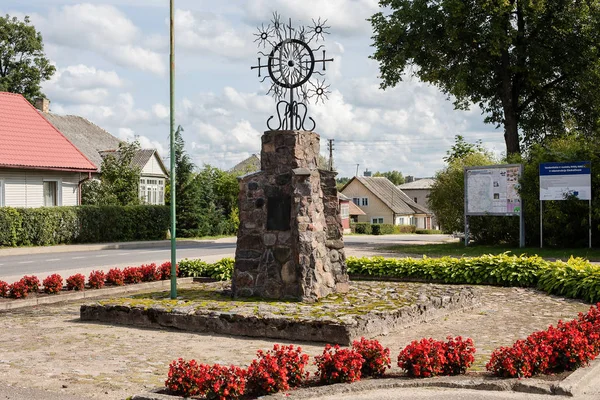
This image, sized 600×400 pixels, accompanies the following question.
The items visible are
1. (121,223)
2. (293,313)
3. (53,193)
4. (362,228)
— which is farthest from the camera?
(362,228)

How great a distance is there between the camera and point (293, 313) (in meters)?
10.4

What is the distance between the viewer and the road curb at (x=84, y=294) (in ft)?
43.4

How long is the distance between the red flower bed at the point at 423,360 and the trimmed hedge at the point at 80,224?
25.4 meters

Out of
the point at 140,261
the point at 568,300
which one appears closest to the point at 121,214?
the point at 140,261

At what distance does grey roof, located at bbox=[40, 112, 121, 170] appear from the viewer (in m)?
47.7

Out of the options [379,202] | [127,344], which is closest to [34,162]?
[127,344]

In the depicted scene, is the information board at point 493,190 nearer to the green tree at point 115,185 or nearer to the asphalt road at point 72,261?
the asphalt road at point 72,261

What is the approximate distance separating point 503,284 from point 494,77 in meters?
20.8

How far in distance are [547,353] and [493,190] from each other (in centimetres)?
2058

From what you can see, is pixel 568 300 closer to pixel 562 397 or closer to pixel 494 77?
pixel 562 397

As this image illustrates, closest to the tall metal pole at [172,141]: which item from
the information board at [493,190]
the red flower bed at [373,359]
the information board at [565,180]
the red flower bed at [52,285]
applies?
the red flower bed at [52,285]

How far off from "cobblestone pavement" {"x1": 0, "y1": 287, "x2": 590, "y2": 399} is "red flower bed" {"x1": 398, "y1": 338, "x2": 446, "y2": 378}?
52 cm

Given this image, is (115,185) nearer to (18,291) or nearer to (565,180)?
(565,180)

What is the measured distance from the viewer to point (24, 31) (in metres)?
55.8
